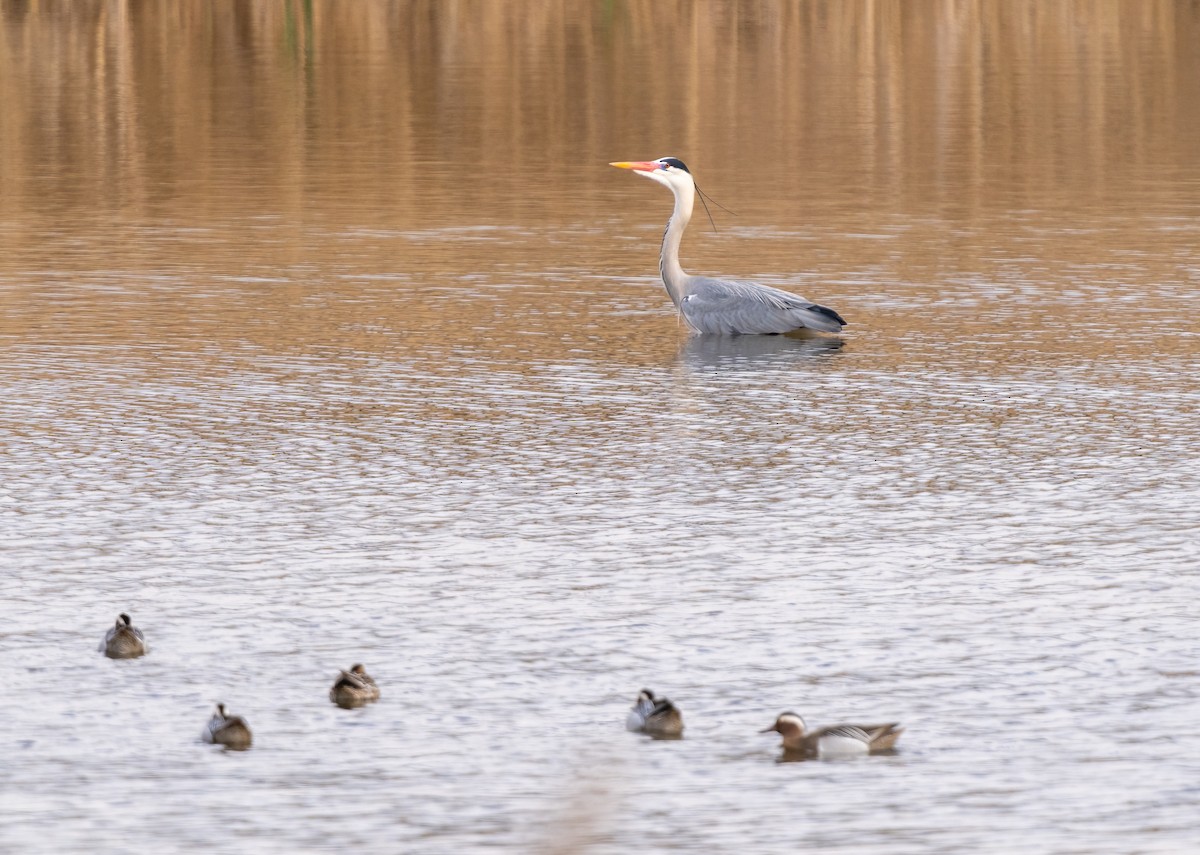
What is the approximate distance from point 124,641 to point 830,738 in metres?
2.70

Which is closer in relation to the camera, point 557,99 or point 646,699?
point 646,699

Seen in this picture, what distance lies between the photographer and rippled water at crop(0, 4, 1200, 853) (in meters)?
7.03

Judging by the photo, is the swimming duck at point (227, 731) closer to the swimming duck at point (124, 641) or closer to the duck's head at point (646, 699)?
the swimming duck at point (124, 641)

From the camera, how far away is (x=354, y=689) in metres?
7.74

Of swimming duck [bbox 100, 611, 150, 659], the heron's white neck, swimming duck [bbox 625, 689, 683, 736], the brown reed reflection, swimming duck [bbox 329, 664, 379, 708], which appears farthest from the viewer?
the brown reed reflection

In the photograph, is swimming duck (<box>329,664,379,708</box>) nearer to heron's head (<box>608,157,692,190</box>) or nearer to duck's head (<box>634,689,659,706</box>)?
duck's head (<box>634,689,659,706</box>)

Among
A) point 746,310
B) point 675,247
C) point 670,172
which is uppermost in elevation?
point 670,172

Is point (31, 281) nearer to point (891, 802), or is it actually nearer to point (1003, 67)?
point (891, 802)

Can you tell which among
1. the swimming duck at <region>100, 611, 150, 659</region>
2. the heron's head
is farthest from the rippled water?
the heron's head

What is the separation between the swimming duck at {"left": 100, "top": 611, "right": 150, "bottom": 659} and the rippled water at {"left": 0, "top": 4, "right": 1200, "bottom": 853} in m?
0.05

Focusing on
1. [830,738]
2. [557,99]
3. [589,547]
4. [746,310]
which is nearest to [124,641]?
[589,547]

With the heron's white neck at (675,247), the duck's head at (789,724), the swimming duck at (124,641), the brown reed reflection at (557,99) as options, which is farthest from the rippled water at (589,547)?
the brown reed reflection at (557,99)

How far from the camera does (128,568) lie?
380 inches

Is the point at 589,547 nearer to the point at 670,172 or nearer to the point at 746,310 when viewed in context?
the point at 746,310
